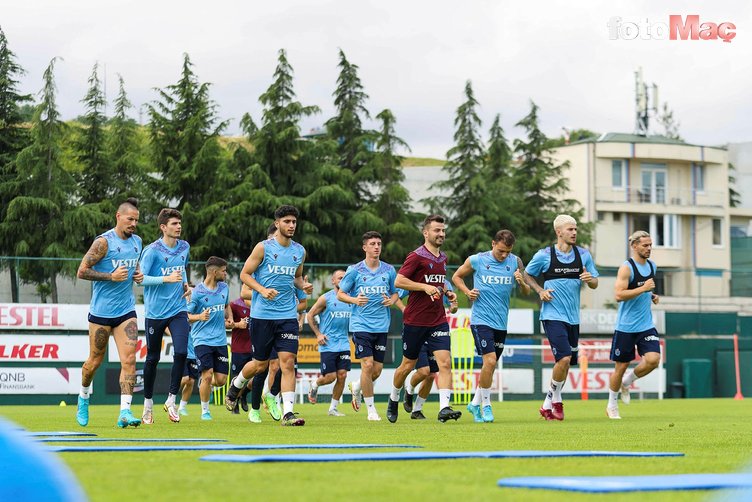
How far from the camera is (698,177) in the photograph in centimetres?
7744

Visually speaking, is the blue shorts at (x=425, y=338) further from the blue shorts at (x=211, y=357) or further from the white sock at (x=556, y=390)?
the blue shorts at (x=211, y=357)

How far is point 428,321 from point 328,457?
315 inches

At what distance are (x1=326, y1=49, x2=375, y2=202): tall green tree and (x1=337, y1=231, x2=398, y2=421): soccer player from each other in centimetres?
3423

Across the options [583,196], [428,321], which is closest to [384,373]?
[428,321]

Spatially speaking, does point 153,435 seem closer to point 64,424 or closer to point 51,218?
point 64,424

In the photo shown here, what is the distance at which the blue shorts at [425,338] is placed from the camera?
1552 centimetres

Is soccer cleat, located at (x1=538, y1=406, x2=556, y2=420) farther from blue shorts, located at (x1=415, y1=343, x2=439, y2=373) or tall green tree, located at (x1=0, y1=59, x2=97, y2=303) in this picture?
tall green tree, located at (x1=0, y1=59, x2=97, y2=303)

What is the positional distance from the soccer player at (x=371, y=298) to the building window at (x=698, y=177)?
62.4 m

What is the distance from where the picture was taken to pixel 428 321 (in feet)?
51.4

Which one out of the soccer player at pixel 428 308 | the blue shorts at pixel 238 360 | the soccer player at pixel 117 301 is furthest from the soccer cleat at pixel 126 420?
the blue shorts at pixel 238 360

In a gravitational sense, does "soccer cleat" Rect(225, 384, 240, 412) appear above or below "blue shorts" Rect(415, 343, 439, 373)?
below

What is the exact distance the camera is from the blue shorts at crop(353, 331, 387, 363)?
1738cm

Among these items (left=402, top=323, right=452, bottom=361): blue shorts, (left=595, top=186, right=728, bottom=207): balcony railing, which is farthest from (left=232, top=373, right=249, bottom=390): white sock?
(left=595, top=186, right=728, bottom=207): balcony railing

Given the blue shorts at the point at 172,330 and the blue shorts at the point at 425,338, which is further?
the blue shorts at the point at 425,338
